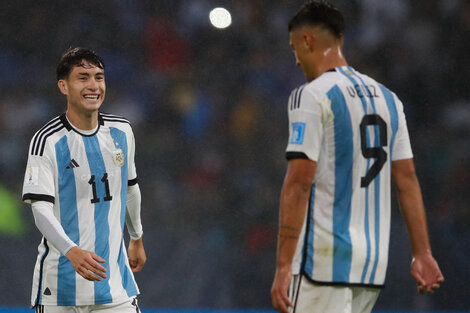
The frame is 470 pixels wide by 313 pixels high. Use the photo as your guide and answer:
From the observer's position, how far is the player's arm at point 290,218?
237cm

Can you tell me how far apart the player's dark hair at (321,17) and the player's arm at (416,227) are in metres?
0.52

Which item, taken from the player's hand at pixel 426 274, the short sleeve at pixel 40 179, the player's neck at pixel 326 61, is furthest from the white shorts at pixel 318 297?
the short sleeve at pixel 40 179

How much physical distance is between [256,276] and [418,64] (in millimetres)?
2711

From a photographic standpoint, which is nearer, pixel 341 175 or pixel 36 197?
pixel 341 175

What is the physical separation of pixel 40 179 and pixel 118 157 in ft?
1.33

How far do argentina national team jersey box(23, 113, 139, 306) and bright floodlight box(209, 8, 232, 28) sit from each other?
442 centimetres

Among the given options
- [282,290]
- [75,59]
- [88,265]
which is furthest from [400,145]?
[75,59]

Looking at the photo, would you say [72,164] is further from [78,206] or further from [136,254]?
[136,254]

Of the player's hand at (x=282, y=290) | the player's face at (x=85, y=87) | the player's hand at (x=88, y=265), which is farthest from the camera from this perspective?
the player's face at (x=85, y=87)

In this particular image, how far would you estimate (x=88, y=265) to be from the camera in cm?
300

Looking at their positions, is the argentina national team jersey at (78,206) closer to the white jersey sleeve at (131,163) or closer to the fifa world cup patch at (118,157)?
the fifa world cup patch at (118,157)

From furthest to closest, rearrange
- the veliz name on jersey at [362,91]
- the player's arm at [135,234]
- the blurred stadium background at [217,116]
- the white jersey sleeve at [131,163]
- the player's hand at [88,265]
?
the blurred stadium background at [217,116]
the player's arm at [135,234]
the white jersey sleeve at [131,163]
the player's hand at [88,265]
the veliz name on jersey at [362,91]

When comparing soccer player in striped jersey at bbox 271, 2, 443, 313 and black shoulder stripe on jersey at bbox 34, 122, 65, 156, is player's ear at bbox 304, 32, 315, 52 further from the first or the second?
black shoulder stripe on jersey at bbox 34, 122, 65, 156

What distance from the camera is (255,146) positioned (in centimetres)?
733
